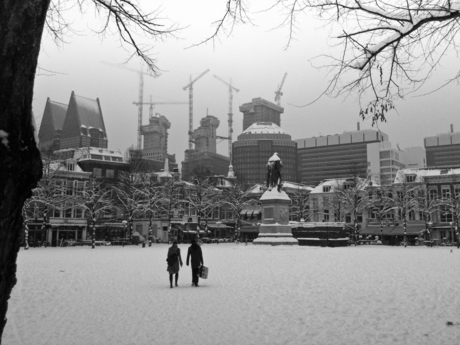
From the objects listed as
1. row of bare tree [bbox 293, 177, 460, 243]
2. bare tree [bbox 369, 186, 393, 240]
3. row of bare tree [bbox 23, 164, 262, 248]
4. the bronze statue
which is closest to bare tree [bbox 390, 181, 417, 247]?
row of bare tree [bbox 293, 177, 460, 243]

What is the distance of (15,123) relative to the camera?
3.43 meters

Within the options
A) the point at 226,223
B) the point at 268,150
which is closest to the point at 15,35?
the point at 226,223

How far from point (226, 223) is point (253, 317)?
227 ft

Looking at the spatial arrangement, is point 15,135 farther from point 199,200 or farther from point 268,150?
point 268,150

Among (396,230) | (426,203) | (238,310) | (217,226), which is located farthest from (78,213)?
(238,310)

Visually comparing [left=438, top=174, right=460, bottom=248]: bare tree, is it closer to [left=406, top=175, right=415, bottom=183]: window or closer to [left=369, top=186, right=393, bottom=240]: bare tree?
[left=406, top=175, right=415, bottom=183]: window

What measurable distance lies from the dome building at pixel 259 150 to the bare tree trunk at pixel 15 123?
169113mm

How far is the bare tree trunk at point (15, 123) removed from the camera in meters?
3.37

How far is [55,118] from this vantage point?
15012cm

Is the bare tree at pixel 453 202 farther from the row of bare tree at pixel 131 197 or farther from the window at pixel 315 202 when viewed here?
the row of bare tree at pixel 131 197

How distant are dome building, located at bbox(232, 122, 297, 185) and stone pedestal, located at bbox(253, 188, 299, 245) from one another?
133775 millimetres

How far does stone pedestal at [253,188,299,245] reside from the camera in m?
37.5

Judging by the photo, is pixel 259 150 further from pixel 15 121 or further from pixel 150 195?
pixel 15 121

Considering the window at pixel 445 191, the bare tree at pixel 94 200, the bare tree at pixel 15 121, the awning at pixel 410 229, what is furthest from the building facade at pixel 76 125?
the bare tree at pixel 15 121
